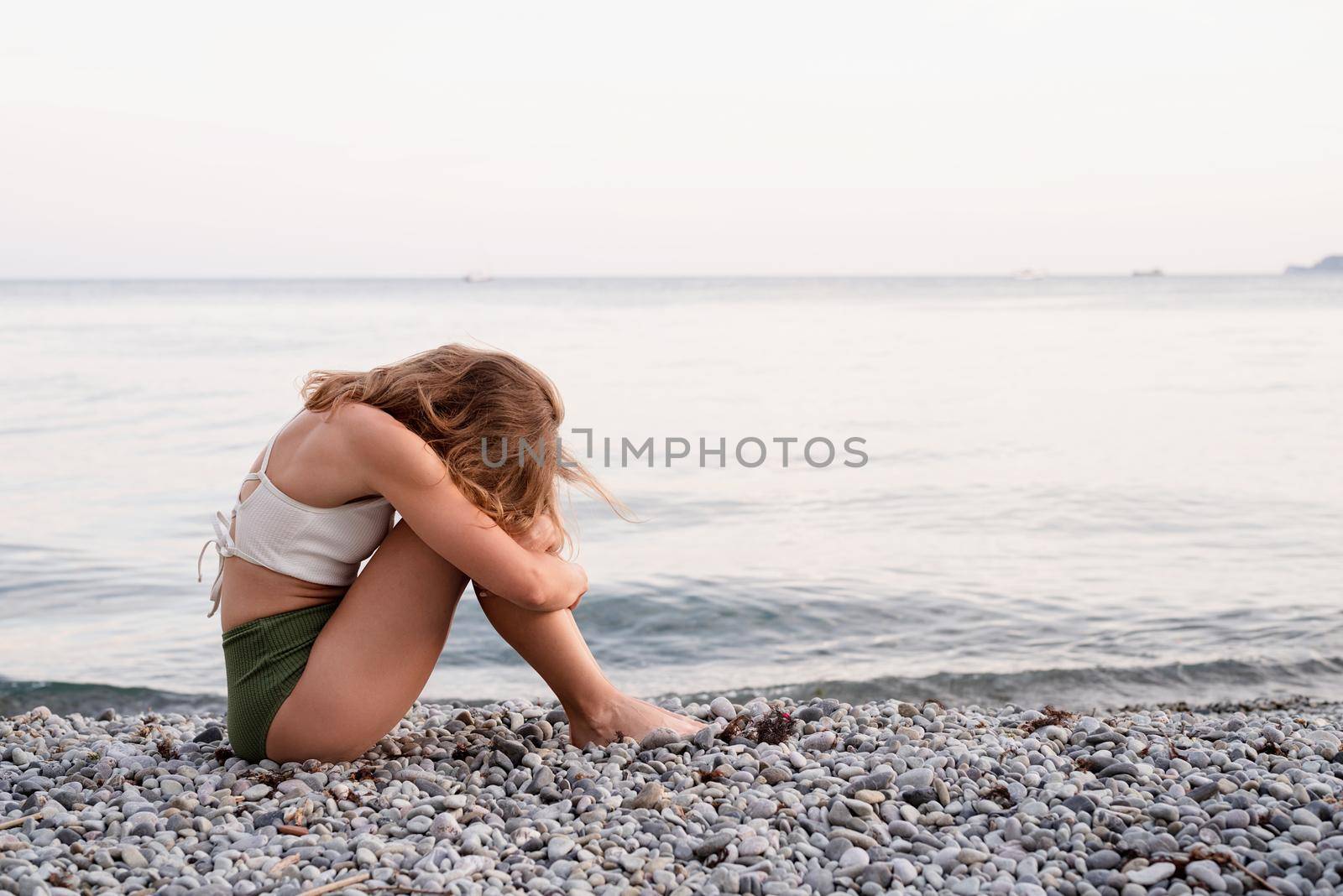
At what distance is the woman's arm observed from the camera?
120 inches

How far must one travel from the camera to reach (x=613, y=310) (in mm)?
54469

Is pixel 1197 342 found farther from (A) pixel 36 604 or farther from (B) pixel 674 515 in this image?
(A) pixel 36 604

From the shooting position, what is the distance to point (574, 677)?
140 inches

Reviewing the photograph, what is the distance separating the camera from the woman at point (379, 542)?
309 cm

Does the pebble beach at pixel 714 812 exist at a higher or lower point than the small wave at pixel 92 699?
higher

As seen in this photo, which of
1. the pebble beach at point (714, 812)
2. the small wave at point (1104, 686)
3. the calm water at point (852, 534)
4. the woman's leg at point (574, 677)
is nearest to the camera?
the pebble beach at point (714, 812)

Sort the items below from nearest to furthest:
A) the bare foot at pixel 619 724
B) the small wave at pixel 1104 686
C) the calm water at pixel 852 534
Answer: the bare foot at pixel 619 724
the small wave at pixel 1104 686
the calm water at pixel 852 534

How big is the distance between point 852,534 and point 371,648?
6305 mm

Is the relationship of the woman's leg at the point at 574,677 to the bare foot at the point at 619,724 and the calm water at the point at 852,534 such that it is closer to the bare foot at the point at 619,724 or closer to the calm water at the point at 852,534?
the bare foot at the point at 619,724

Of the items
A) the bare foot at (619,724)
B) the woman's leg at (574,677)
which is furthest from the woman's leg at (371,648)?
the bare foot at (619,724)

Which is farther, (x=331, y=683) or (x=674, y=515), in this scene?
(x=674, y=515)

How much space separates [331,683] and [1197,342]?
102 feet

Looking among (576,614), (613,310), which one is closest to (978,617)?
(576,614)

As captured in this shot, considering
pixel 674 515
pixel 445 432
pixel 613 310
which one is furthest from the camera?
pixel 613 310
